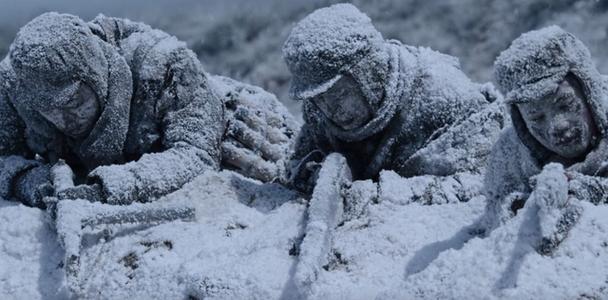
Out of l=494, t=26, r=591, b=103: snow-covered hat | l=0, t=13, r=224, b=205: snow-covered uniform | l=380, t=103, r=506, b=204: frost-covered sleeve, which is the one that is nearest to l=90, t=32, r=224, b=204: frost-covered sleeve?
l=0, t=13, r=224, b=205: snow-covered uniform

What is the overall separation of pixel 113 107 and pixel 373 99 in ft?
4.10

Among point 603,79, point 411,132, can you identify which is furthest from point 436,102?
point 603,79

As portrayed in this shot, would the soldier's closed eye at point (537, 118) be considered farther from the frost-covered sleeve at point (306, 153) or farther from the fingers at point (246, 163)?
the fingers at point (246, 163)

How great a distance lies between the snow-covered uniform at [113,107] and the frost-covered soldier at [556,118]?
170 centimetres

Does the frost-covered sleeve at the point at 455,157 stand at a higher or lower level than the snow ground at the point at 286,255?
higher

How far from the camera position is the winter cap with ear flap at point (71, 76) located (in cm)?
580

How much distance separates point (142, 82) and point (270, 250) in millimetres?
1218

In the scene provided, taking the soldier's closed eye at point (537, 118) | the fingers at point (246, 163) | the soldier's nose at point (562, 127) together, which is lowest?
the soldier's nose at point (562, 127)

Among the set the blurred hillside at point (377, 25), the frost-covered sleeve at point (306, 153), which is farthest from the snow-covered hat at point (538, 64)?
the blurred hillside at point (377, 25)

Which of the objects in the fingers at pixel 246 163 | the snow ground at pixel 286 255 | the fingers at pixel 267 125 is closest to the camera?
the snow ground at pixel 286 255

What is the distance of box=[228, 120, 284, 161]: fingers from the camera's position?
254 inches

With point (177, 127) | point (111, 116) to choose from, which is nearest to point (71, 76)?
point (111, 116)

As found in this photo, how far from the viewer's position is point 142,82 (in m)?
6.13

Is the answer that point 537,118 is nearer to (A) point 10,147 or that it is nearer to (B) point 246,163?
(B) point 246,163
